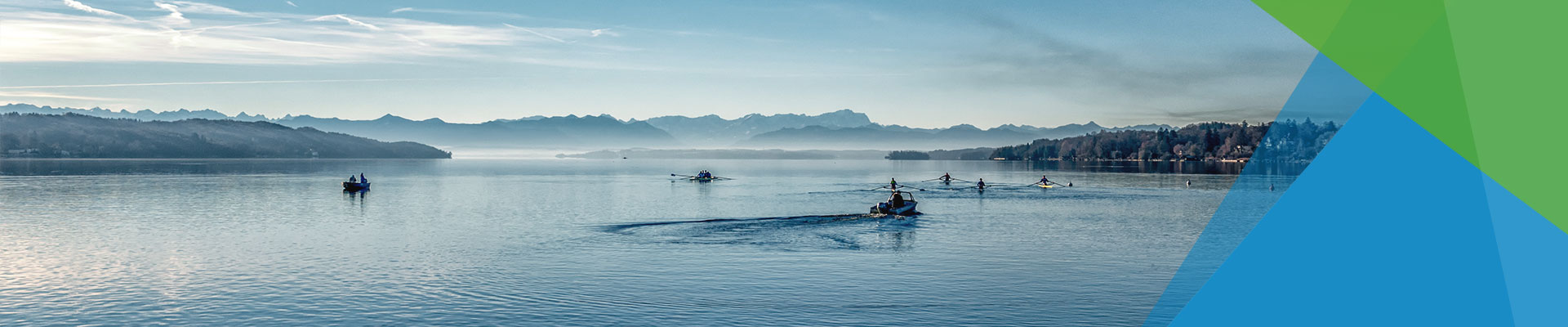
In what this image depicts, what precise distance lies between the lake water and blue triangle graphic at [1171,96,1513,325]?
3343 mm

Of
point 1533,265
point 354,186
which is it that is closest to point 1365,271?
point 1533,265

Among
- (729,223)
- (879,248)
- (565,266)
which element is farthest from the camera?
(729,223)

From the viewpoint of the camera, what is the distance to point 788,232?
6197 centimetres

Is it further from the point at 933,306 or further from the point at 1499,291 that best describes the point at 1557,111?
the point at 933,306

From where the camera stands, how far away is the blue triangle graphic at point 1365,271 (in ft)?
109

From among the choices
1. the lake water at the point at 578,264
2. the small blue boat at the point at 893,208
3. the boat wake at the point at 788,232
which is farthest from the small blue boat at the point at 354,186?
the small blue boat at the point at 893,208

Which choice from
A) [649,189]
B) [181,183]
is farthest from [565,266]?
[181,183]

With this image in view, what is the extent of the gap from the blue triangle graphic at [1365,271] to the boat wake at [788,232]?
716 inches

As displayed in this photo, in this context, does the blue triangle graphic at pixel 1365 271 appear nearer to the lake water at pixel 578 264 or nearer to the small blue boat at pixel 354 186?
the lake water at pixel 578 264

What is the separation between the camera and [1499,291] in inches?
1460

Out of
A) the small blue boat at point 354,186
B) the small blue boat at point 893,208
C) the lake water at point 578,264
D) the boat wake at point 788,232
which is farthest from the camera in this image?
the small blue boat at point 354,186

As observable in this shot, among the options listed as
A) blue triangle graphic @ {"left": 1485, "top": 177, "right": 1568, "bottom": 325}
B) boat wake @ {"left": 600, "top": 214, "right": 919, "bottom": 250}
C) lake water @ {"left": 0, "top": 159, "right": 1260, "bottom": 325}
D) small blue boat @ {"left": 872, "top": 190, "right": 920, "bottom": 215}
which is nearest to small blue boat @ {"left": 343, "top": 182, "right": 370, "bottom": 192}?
lake water @ {"left": 0, "top": 159, "right": 1260, "bottom": 325}

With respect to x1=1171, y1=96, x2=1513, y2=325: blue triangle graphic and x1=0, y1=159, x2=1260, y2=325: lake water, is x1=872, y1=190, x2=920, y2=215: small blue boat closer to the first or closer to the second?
x1=0, y1=159, x2=1260, y2=325: lake water

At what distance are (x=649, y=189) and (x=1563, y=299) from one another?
115 meters
